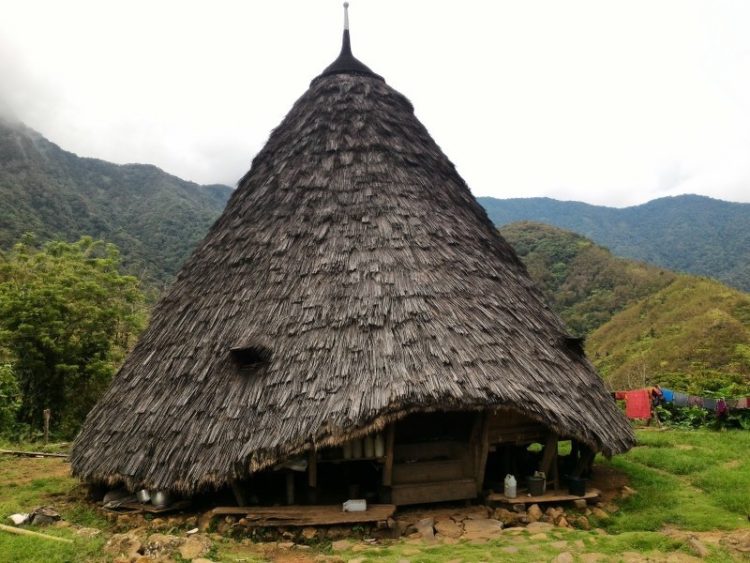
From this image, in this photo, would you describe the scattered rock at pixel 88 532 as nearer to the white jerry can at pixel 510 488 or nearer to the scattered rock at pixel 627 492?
the white jerry can at pixel 510 488

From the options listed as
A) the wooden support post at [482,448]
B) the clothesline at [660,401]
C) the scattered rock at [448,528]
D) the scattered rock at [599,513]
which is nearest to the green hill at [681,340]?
the clothesline at [660,401]

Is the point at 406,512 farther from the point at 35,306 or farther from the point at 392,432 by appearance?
the point at 35,306

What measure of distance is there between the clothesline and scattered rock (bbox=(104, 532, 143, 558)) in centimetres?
1368

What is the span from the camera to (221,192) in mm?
81562

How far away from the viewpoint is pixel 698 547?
5848 millimetres

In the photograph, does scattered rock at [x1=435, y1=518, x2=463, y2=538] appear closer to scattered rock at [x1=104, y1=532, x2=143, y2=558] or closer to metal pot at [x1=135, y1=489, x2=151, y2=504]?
scattered rock at [x1=104, y1=532, x2=143, y2=558]

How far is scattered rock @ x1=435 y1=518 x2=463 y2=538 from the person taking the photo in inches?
274

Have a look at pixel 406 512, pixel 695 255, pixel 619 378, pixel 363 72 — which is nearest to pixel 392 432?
pixel 406 512

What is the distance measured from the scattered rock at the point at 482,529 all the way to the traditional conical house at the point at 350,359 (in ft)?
2.13

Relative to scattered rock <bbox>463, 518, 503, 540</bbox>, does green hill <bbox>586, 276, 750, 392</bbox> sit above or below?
above

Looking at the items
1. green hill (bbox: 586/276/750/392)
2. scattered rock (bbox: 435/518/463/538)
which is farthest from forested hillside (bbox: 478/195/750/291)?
scattered rock (bbox: 435/518/463/538)

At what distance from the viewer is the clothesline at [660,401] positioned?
572 inches

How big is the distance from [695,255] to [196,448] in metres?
62.9

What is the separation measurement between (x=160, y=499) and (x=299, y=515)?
2061 mm
